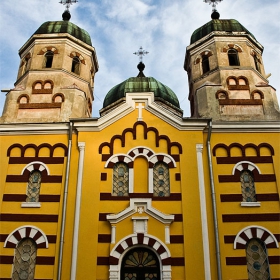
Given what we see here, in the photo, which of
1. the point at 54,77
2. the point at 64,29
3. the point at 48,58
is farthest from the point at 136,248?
the point at 64,29

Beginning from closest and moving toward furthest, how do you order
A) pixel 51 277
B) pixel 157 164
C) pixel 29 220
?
pixel 51 277 → pixel 29 220 → pixel 157 164

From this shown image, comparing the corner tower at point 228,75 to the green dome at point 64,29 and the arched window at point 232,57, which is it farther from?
the green dome at point 64,29

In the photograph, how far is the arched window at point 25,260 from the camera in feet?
40.6

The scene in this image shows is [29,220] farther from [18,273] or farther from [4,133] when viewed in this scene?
[4,133]

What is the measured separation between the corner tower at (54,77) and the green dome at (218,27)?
5.57m

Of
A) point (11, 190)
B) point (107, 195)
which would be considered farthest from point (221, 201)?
point (11, 190)

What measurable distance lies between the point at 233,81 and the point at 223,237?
7358mm

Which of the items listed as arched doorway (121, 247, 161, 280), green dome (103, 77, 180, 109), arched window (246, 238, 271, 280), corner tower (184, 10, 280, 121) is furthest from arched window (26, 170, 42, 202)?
green dome (103, 77, 180, 109)

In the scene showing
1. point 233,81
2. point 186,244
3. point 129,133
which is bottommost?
point 186,244

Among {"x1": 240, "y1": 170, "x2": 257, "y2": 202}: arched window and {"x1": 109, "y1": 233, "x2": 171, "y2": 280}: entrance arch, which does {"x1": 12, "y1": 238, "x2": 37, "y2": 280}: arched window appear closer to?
{"x1": 109, "y1": 233, "x2": 171, "y2": 280}: entrance arch

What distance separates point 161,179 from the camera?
1366 cm

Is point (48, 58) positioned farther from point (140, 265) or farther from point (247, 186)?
point (247, 186)

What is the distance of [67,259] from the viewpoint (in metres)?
12.3

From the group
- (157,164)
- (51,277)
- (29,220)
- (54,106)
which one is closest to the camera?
(51,277)
